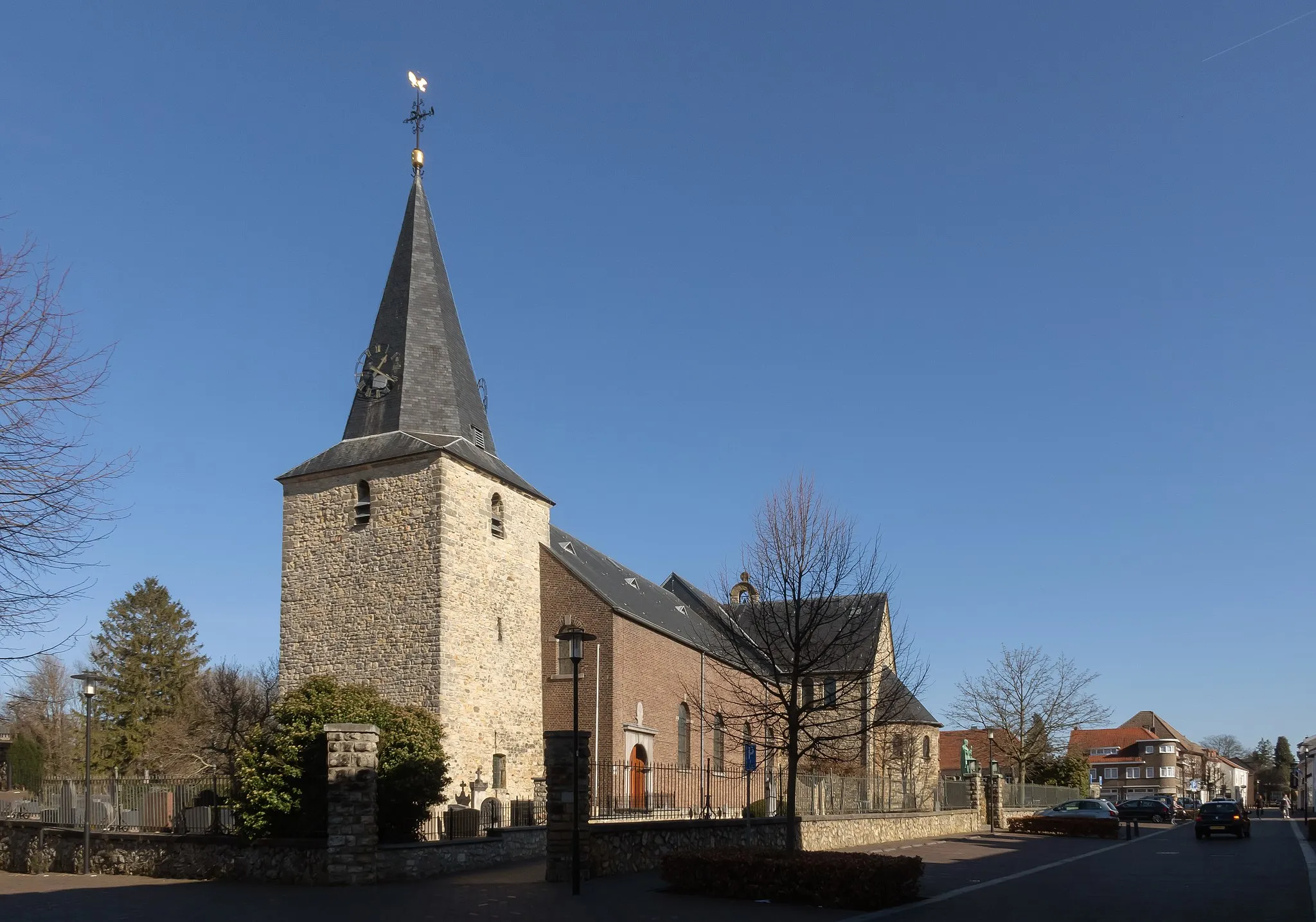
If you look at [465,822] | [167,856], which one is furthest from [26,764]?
[167,856]

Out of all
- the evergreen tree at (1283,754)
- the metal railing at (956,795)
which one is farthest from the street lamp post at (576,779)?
the evergreen tree at (1283,754)

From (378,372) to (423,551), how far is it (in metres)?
6.66

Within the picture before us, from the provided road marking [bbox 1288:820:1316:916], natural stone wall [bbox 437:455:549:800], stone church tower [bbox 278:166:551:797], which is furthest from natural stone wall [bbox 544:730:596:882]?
stone church tower [bbox 278:166:551:797]

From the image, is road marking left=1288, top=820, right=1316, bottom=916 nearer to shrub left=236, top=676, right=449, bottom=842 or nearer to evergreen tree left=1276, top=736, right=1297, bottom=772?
shrub left=236, top=676, right=449, bottom=842

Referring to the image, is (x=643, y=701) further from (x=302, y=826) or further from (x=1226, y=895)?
(x=1226, y=895)

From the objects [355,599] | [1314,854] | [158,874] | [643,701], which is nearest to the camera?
[158,874]

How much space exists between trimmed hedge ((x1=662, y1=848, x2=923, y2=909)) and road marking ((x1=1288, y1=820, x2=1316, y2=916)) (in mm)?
5425

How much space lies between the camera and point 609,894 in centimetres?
1603

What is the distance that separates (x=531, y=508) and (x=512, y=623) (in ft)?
13.6

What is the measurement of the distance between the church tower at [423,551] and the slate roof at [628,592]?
96.8 inches

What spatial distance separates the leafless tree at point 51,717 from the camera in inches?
2269

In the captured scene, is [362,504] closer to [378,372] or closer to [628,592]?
[378,372]

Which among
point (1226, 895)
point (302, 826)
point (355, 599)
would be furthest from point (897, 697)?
point (355, 599)

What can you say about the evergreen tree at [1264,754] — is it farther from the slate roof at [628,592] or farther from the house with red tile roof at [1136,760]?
the slate roof at [628,592]
